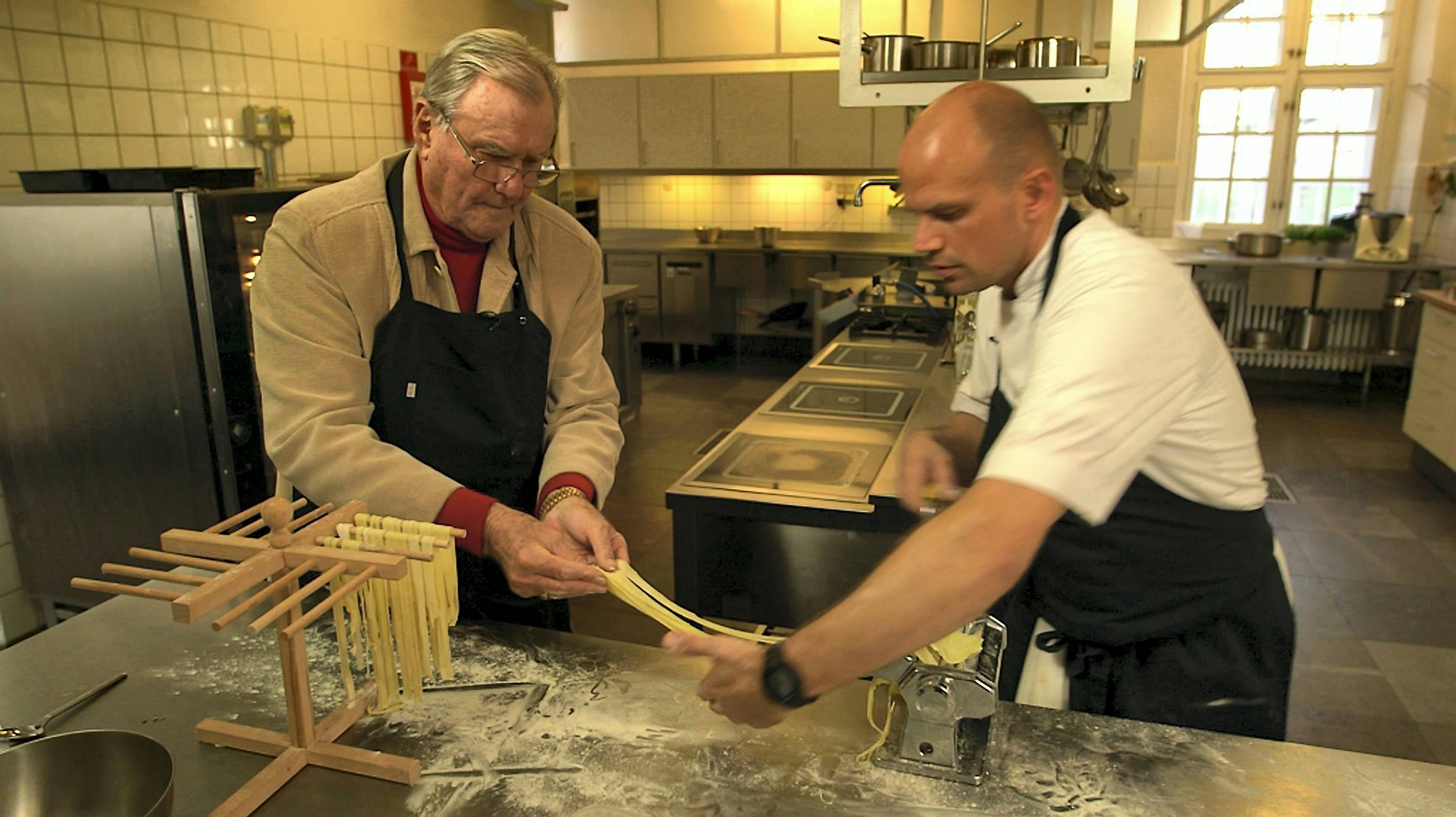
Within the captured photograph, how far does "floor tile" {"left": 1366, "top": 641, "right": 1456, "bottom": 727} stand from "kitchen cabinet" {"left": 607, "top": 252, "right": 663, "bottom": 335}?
566 centimetres

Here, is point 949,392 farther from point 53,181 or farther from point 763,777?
point 53,181

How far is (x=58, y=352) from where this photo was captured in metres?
3.18

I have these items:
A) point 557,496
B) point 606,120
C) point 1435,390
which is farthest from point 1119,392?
point 606,120

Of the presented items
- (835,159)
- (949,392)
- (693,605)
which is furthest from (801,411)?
(835,159)

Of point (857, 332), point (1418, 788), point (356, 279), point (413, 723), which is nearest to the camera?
point (1418, 788)

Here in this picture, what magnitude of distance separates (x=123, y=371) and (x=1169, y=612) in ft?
10.5

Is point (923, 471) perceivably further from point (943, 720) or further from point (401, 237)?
point (401, 237)

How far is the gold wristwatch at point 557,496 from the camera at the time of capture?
5.36 ft

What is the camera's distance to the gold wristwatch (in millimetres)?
1634

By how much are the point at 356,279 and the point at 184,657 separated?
66 cm

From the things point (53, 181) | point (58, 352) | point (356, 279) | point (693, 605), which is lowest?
point (693, 605)

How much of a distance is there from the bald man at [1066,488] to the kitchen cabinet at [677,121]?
616 cm

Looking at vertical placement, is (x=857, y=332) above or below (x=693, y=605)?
above

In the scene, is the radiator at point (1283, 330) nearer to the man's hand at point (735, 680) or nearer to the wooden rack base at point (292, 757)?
the man's hand at point (735, 680)
